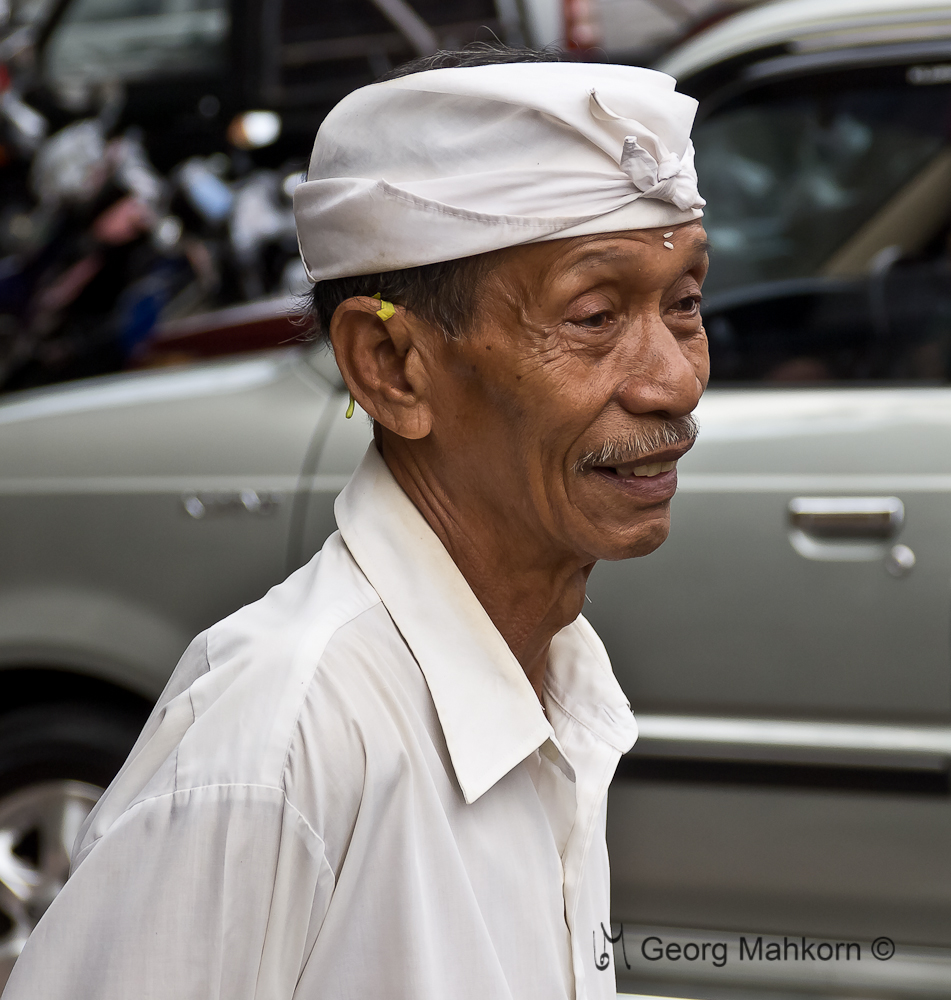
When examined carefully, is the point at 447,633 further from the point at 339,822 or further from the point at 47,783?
the point at 47,783

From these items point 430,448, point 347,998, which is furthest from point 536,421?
point 347,998

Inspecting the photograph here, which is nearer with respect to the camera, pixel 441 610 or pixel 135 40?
pixel 441 610

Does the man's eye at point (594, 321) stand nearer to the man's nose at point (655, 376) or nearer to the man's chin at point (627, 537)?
the man's nose at point (655, 376)

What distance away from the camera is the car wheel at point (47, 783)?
2.94 meters

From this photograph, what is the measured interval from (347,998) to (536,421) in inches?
21.9

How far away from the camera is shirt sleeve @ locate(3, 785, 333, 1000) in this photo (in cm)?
98

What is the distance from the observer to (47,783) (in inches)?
117

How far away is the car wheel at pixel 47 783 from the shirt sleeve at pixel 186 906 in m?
1.99

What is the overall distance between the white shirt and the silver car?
1.16 m

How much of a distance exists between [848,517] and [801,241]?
43.9 inches

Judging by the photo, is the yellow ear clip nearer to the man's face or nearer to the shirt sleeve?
the man's face

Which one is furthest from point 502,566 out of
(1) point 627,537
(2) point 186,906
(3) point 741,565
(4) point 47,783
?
(4) point 47,783

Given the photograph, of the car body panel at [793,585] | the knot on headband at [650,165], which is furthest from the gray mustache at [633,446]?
the car body panel at [793,585]

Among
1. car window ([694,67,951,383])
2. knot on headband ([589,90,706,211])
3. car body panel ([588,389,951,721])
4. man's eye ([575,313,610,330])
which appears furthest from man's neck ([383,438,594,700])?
car window ([694,67,951,383])
